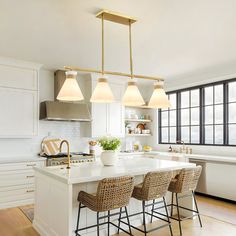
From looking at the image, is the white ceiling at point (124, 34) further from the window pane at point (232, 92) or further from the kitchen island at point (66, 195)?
the kitchen island at point (66, 195)

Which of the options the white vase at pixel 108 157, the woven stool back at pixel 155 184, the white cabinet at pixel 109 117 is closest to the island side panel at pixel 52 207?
the white vase at pixel 108 157

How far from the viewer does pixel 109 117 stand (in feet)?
19.5

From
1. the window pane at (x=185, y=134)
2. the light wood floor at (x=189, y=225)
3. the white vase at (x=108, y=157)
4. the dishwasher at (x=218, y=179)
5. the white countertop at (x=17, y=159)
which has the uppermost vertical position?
the window pane at (x=185, y=134)

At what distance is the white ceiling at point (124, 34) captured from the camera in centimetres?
267

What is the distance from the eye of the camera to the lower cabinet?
4.26 m

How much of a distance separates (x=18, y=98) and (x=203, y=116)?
398 cm

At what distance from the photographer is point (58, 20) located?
118 inches

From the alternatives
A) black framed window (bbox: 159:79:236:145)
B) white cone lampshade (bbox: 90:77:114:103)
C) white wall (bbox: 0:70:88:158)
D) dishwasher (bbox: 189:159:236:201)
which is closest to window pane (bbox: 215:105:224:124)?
black framed window (bbox: 159:79:236:145)

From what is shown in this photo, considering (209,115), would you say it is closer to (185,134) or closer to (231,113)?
(231,113)

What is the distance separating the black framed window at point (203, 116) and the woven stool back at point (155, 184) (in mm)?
2747

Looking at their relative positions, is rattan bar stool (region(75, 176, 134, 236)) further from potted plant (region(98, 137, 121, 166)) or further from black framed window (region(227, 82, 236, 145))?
black framed window (region(227, 82, 236, 145))

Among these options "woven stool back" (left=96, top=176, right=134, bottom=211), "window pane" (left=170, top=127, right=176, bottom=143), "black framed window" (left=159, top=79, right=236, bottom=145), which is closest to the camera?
"woven stool back" (left=96, top=176, right=134, bottom=211)

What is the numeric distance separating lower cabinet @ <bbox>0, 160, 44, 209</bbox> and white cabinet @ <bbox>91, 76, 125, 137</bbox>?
65.6 inches

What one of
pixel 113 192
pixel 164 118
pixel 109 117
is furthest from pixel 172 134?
pixel 113 192
